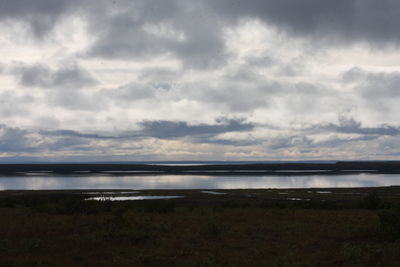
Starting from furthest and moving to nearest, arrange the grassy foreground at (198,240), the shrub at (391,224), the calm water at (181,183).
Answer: the calm water at (181,183) → the shrub at (391,224) → the grassy foreground at (198,240)

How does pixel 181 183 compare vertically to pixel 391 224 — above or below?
below

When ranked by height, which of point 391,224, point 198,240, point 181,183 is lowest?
point 181,183

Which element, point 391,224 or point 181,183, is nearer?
point 391,224

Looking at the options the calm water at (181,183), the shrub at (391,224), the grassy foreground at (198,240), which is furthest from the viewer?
the calm water at (181,183)

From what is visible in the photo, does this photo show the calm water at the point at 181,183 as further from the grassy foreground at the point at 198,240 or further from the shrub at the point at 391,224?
the shrub at the point at 391,224

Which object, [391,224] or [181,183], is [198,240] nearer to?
[391,224]

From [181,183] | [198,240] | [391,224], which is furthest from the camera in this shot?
[181,183]

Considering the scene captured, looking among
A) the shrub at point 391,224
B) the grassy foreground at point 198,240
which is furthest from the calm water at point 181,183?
the shrub at point 391,224

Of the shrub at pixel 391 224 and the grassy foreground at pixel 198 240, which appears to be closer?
the grassy foreground at pixel 198 240

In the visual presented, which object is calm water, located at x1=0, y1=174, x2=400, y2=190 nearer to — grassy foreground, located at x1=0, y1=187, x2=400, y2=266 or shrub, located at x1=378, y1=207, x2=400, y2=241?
grassy foreground, located at x1=0, y1=187, x2=400, y2=266

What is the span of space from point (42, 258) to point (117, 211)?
752cm

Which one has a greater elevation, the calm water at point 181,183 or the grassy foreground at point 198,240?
the grassy foreground at point 198,240

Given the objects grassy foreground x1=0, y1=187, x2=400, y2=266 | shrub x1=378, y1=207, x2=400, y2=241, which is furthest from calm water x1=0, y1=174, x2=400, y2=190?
shrub x1=378, y1=207, x2=400, y2=241

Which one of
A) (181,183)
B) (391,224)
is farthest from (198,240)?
(181,183)
